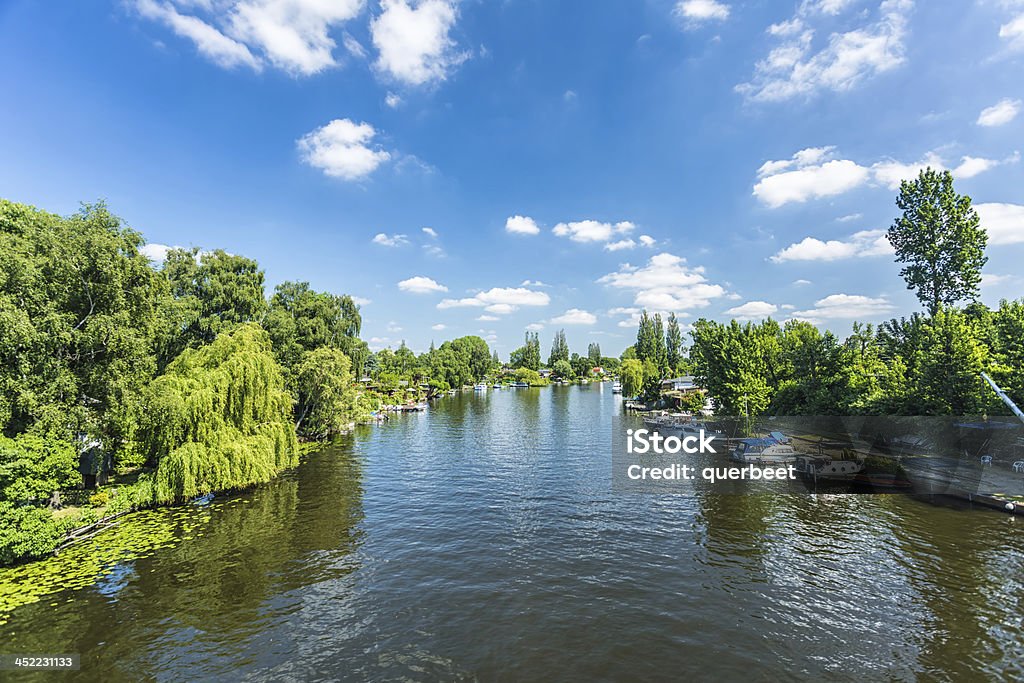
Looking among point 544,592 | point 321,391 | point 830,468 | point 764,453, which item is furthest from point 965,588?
point 321,391

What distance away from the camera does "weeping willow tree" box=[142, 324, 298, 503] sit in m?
24.9

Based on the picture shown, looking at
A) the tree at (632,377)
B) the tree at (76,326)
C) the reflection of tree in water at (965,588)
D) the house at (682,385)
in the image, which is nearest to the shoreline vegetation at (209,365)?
the tree at (76,326)

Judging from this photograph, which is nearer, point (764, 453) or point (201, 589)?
point (201, 589)

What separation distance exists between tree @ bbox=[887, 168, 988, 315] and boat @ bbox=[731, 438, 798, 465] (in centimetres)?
2338

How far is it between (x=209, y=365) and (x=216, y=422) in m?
5.38

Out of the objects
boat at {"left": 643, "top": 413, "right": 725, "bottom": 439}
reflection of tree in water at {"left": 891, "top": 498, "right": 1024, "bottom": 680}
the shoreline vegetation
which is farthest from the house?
reflection of tree in water at {"left": 891, "top": 498, "right": 1024, "bottom": 680}

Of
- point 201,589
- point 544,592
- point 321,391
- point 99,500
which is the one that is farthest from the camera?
point 321,391

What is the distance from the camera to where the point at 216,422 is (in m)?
26.7

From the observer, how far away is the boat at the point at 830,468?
32.5 metres

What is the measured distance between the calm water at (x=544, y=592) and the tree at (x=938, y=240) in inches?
1246

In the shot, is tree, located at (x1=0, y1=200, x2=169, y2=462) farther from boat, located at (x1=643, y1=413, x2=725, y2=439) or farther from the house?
the house

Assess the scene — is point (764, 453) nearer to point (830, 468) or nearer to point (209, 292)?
point (830, 468)

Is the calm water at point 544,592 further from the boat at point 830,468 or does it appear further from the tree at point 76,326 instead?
the tree at point 76,326

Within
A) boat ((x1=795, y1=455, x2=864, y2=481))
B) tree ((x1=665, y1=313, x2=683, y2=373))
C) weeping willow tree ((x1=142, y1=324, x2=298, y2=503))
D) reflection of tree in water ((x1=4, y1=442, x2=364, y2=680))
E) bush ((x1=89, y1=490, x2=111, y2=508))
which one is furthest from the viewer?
tree ((x1=665, y1=313, x2=683, y2=373))
